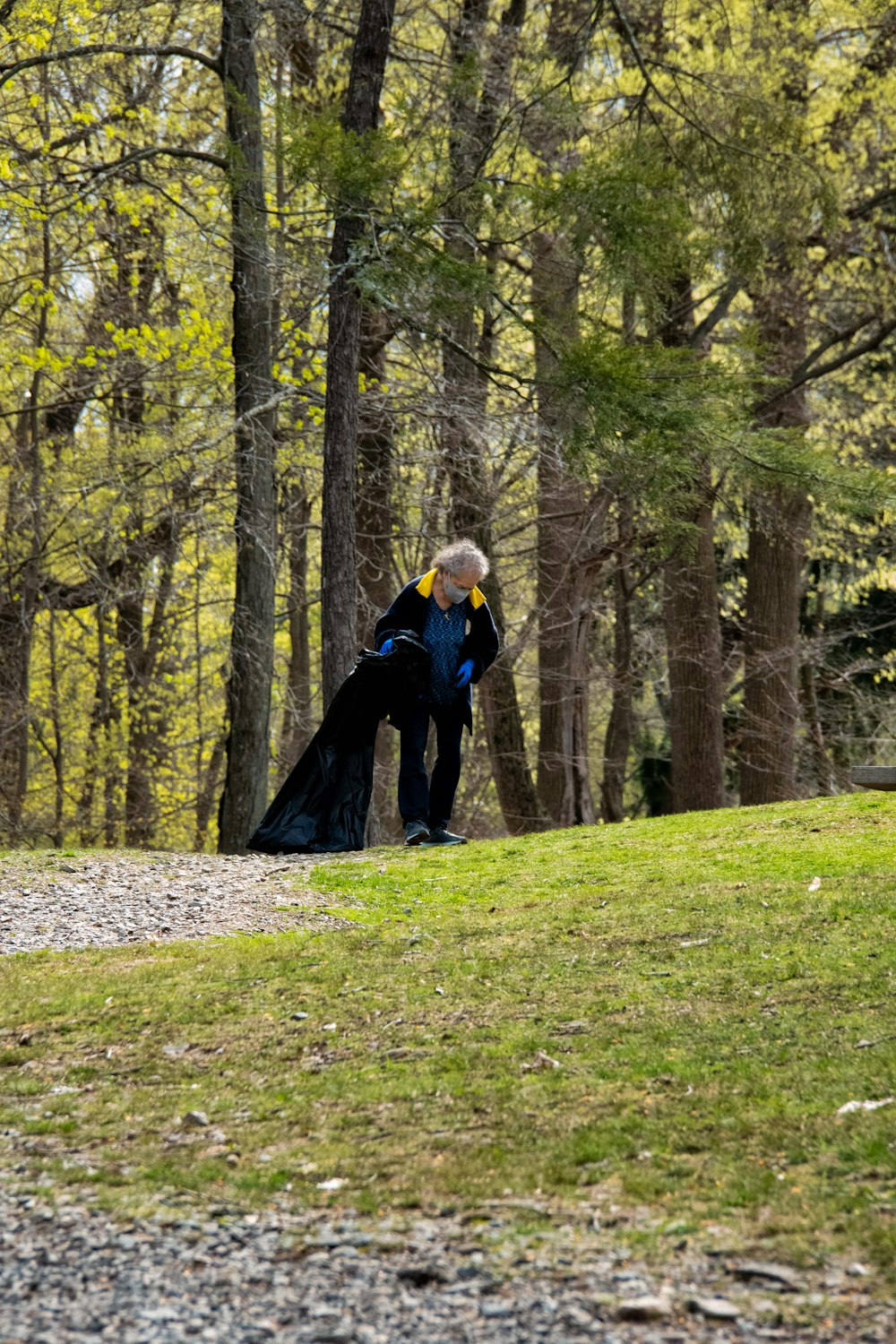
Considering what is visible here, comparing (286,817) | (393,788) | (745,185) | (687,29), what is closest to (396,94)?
(745,185)

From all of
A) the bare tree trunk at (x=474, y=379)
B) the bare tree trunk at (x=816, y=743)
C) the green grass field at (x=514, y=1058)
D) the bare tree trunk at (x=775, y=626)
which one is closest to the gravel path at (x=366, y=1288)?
the green grass field at (x=514, y=1058)

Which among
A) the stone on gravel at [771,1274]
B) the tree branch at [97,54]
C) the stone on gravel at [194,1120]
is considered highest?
the tree branch at [97,54]

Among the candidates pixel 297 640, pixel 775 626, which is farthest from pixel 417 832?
pixel 297 640

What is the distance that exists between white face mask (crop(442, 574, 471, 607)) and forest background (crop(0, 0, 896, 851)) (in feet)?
4.09

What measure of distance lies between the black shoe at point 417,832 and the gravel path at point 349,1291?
6.40 m

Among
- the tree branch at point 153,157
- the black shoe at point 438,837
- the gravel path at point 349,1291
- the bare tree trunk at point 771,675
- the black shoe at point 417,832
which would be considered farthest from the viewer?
the bare tree trunk at point 771,675

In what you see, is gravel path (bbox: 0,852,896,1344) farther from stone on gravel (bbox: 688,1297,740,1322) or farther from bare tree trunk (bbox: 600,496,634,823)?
bare tree trunk (bbox: 600,496,634,823)

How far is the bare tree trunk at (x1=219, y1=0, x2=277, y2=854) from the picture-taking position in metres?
12.0

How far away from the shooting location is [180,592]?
17484 mm

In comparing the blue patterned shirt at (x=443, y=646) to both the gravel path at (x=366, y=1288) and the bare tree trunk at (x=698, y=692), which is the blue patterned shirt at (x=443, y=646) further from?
the bare tree trunk at (x=698, y=692)

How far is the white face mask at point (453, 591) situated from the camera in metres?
9.36

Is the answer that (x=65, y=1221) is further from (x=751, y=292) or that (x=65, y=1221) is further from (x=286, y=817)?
(x=751, y=292)

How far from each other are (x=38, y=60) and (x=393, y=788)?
32.8ft

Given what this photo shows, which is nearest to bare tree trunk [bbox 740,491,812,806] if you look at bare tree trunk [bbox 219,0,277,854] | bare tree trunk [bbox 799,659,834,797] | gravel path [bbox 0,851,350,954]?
bare tree trunk [bbox 799,659,834,797]
